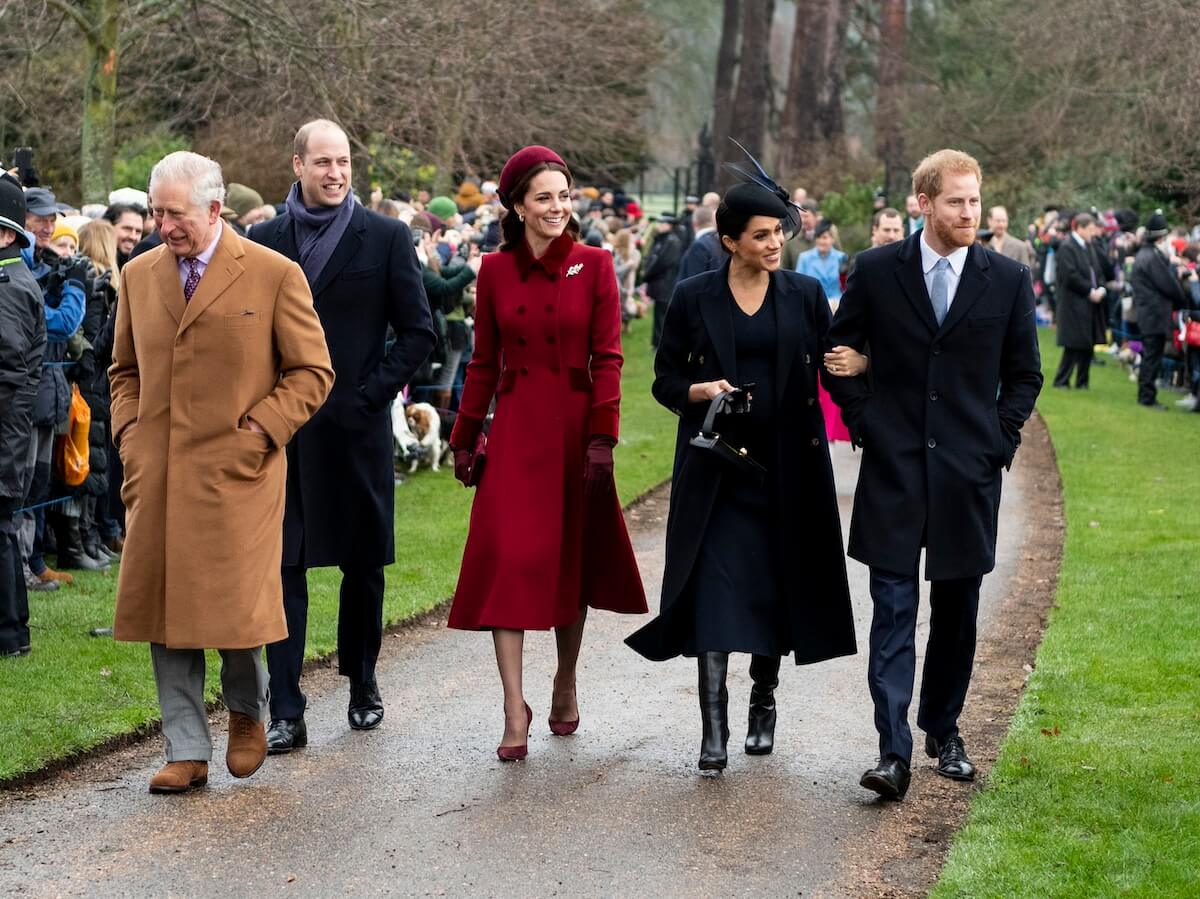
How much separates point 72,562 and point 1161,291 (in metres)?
13.4

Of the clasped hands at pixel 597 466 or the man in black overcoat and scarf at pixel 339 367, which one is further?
the man in black overcoat and scarf at pixel 339 367

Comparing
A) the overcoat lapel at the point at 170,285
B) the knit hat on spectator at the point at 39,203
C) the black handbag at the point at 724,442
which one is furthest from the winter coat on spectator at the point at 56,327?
the black handbag at the point at 724,442

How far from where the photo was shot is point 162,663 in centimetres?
607

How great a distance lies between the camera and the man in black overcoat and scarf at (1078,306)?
21.3 meters

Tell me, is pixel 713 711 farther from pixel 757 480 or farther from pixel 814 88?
pixel 814 88

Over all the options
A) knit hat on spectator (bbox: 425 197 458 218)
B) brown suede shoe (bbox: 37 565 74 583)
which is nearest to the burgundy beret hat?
brown suede shoe (bbox: 37 565 74 583)

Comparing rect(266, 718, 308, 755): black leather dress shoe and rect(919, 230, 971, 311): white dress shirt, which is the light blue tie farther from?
rect(266, 718, 308, 755): black leather dress shoe

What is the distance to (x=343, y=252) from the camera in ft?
22.2

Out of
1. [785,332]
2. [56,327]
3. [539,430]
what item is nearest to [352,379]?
[539,430]

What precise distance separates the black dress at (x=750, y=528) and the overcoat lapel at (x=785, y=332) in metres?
0.02

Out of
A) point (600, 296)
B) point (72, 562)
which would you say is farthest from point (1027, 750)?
point (72, 562)

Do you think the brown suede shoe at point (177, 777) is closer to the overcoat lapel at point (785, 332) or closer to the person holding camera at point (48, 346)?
the overcoat lapel at point (785, 332)

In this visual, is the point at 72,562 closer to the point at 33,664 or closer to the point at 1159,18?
the point at 33,664

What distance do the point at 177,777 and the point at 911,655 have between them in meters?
2.42
